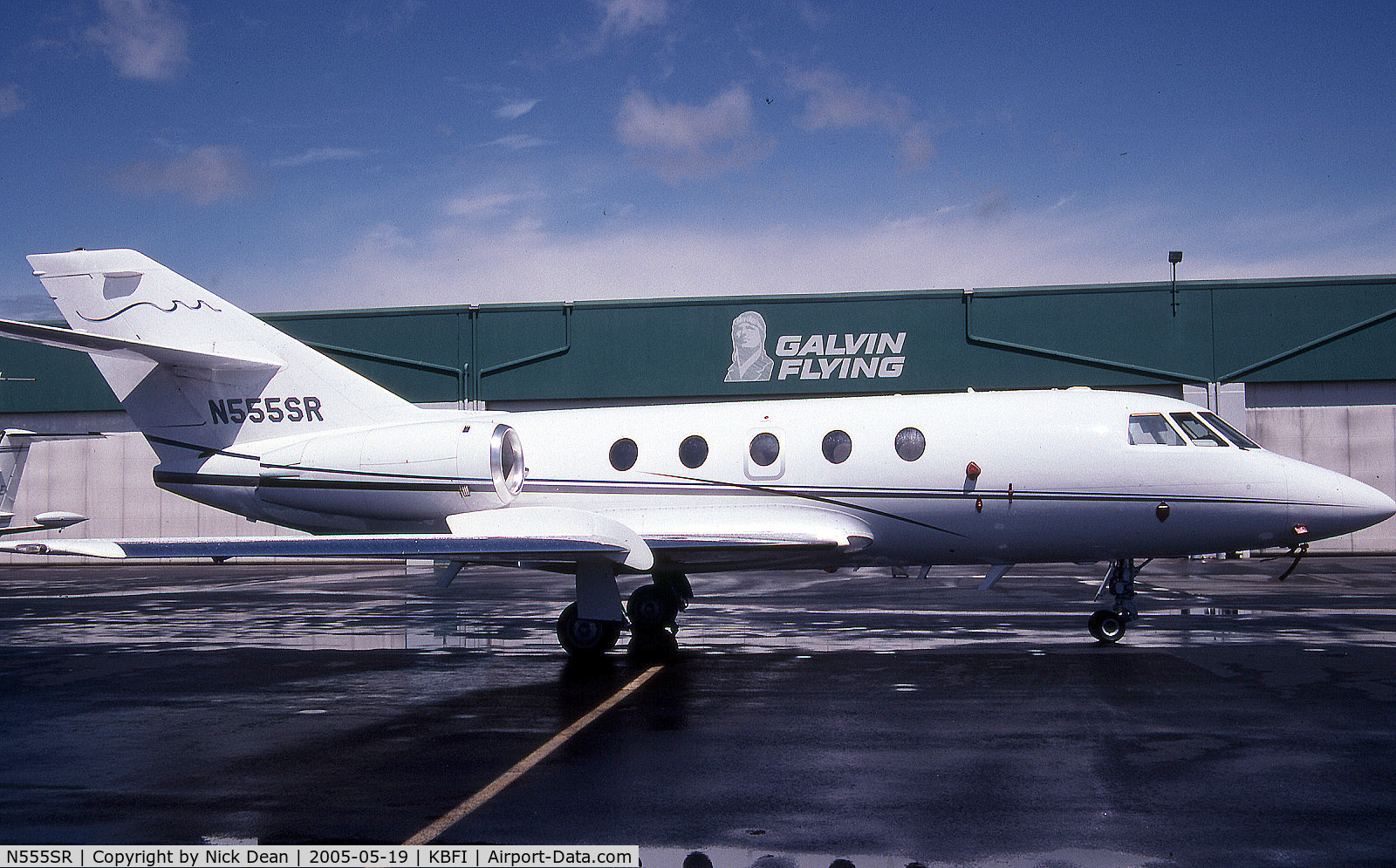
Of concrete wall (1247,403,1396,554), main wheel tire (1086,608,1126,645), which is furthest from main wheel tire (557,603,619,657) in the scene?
concrete wall (1247,403,1396,554)

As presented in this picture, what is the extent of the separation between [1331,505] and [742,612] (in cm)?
899

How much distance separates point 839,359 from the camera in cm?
3344

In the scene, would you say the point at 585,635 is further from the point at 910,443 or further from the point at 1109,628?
the point at 1109,628

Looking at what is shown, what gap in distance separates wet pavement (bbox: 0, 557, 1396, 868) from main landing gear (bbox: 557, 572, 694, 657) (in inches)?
16.3

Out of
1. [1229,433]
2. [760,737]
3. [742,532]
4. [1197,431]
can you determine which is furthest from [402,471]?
[1229,433]

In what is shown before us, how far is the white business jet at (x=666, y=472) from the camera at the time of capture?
12.0m

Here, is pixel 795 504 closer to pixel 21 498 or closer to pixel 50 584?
pixel 50 584

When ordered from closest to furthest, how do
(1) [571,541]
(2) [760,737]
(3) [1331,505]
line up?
1. (2) [760,737]
2. (1) [571,541]
3. (3) [1331,505]

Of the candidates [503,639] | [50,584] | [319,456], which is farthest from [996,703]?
[50,584]

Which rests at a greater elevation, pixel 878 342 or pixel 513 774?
pixel 878 342

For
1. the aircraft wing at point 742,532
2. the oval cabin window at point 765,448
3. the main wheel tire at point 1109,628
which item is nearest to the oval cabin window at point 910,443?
the aircraft wing at point 742,532

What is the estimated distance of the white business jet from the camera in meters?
12.0

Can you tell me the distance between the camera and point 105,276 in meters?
14.0

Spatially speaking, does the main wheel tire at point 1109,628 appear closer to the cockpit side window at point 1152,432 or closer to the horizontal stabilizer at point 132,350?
the cockpit side window at point 1152,432
